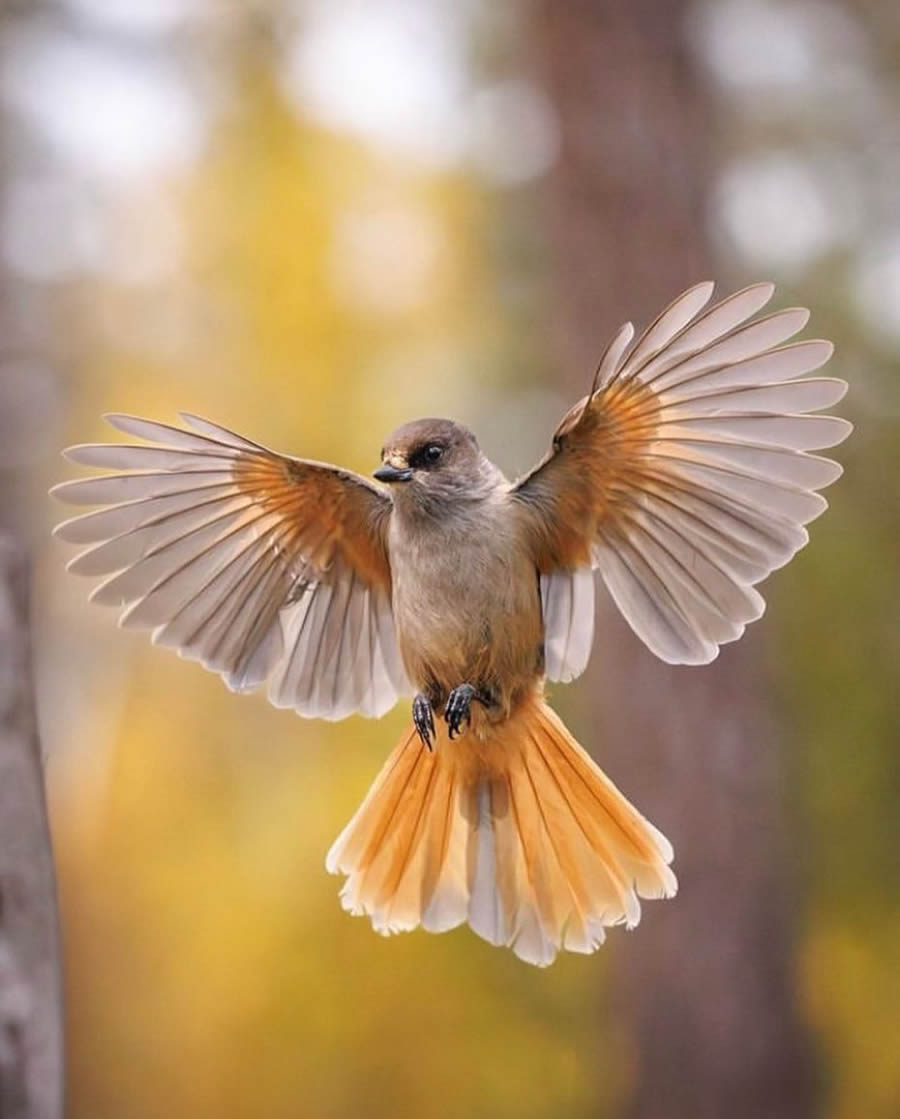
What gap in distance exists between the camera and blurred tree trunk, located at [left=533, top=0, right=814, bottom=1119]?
320 inches

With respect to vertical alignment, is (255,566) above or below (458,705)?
above

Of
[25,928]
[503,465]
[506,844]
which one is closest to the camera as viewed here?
[25,928]

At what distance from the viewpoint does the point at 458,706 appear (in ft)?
12.4

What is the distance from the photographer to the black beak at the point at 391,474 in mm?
3826

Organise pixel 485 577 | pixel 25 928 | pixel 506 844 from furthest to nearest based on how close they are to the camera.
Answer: pixel 506 844 → pixel 485 577 → pixel 25 928

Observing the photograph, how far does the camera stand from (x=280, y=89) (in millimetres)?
12219

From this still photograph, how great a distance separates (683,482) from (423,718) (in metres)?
0.80

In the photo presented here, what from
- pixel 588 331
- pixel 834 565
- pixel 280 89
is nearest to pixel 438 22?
pixel 280 89

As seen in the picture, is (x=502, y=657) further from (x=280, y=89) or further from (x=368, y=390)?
(x=280, y=89)

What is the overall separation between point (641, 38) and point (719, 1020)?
4768mm

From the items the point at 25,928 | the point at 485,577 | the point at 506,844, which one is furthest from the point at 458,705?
the point at 25,928

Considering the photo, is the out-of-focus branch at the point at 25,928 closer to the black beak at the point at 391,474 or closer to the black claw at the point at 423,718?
the black claw at the point at 423,718

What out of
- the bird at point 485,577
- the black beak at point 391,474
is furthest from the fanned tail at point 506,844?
the black beak at point 391,474

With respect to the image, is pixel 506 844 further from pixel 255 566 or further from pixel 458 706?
pixel 255 566
